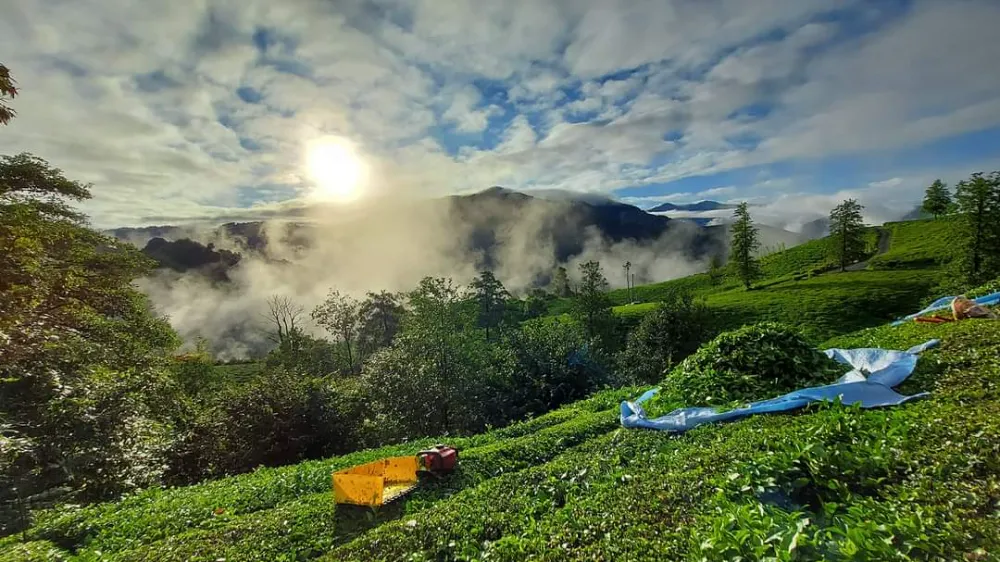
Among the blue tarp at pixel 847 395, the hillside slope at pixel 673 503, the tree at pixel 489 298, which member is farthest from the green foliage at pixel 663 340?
the tree at pixel 489 298

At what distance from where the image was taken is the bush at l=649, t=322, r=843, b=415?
34.8 ft

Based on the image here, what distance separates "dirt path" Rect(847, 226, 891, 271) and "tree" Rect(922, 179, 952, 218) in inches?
366

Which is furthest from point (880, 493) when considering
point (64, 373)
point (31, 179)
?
Answer: point (31, 179)

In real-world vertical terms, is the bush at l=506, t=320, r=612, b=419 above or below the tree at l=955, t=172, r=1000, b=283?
below

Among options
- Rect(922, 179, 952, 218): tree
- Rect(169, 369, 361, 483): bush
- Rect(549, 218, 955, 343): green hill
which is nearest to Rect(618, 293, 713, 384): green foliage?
Rect(549, 218, 955, 343): green hill

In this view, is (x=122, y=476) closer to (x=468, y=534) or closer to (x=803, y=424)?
(x=468, y=534)

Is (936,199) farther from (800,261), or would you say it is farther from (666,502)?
(666,502)

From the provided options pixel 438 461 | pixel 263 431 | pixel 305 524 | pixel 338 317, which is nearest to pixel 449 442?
pixel 438 461

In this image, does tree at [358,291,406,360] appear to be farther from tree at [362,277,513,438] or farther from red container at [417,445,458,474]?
red container at [417,445,458,474]

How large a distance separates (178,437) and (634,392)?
20429 mm

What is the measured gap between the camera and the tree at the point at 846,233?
3290 inches

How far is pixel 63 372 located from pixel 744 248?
300 feet

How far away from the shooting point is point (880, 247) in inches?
3984

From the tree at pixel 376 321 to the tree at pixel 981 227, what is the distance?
7367cm
